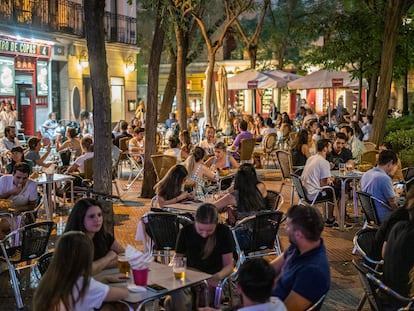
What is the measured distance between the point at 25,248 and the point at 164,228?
1501 millimetres

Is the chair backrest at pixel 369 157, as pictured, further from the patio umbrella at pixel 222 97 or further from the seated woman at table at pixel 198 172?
the patio umbrella at pixel 222 97

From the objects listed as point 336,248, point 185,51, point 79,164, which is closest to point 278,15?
point 185,51

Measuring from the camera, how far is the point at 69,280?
4531 millimetres

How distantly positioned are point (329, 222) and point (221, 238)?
5699mm

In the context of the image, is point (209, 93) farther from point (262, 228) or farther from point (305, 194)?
point (262, 228)

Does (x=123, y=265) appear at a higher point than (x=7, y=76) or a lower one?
lower

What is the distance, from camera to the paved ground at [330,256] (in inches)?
295

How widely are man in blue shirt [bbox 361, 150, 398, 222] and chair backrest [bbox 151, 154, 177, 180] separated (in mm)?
4996

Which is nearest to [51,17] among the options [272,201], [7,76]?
[7,76]

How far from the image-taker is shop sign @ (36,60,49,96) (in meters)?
26.0

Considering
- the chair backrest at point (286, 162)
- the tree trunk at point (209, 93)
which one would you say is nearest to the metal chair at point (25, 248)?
the chair backrest at point (286, 162)

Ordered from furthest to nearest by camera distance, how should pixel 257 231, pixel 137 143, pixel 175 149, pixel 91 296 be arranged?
pixel 137 143 < pixel 175 149 < pixel 257 231 < pixel 91 296

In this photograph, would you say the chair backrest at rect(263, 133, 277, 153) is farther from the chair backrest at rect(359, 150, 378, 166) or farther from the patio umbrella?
the chair backrest at rect(359, 150, 378, 166)

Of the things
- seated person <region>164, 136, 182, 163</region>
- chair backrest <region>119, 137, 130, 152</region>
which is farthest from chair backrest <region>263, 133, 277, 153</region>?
seated person <region>164, 136, 182, 163</region>
